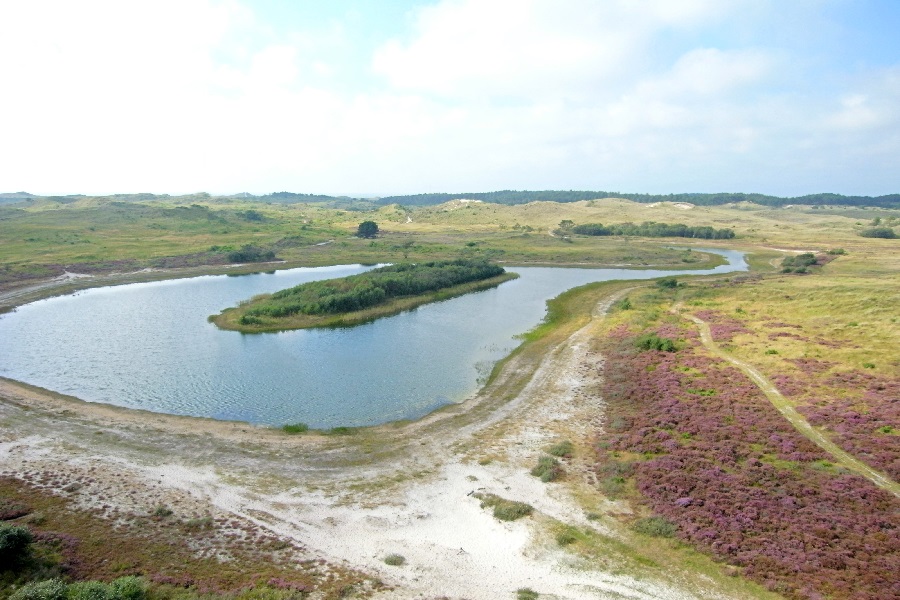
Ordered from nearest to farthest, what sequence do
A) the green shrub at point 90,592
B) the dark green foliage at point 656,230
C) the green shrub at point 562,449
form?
the green shrub at point 90,592
the green shrub at point 562,449
the dark green foliage at point 656,230

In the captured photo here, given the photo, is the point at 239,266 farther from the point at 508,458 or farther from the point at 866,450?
the point at 866,450

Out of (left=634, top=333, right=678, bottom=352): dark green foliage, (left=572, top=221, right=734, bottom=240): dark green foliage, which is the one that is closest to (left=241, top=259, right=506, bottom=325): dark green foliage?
(left=634, top=333, right=678, bottom=352): dark green foliage

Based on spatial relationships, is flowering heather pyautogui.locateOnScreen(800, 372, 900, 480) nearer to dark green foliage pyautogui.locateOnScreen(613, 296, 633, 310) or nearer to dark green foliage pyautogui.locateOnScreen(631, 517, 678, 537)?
dark green foliage pyautogui.locateOnScreen(631, 517, 678, 537)

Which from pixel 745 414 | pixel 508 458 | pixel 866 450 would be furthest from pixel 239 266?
pixel 866 450

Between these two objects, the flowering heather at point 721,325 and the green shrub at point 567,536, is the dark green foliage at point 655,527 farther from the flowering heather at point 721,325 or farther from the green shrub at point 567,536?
the flowering heather at point 721,325

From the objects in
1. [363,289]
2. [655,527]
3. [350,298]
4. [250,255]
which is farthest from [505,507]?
[250,255]

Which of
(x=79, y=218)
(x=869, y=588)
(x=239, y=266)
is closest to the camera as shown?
(x=869, y=588)

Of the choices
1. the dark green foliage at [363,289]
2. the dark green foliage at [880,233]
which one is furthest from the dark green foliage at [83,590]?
the dark green foliage at [880,233]
